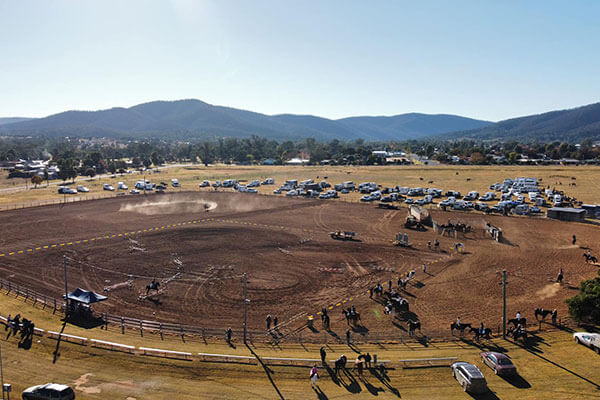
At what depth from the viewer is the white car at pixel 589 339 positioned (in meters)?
22.8

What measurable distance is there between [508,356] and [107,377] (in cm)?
2127

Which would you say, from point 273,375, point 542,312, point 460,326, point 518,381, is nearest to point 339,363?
point 273,375

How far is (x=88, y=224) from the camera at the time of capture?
56.6m

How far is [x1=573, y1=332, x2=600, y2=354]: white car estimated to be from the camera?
22.8 metres

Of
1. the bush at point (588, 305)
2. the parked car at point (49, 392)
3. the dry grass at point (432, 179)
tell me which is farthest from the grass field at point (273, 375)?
the dry grass at point (432, 179)

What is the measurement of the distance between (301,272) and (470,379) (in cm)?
2105

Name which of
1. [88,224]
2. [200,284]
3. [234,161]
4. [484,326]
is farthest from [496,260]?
[234,161]

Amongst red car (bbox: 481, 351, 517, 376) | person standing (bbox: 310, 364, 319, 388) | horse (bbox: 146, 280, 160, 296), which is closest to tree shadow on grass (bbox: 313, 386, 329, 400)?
person standing (bbox: 310, 364, 319, 388)

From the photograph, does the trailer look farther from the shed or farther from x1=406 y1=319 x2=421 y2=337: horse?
the shed

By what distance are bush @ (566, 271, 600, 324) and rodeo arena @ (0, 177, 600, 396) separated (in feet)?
3.79

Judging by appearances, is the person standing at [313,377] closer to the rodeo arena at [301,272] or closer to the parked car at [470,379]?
the rodeo arena at [301,272]

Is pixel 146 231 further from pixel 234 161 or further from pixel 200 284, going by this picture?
pixel 234 161

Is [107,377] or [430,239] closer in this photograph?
[107,377]

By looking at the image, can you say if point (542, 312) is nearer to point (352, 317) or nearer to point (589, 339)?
point (589, 339)
